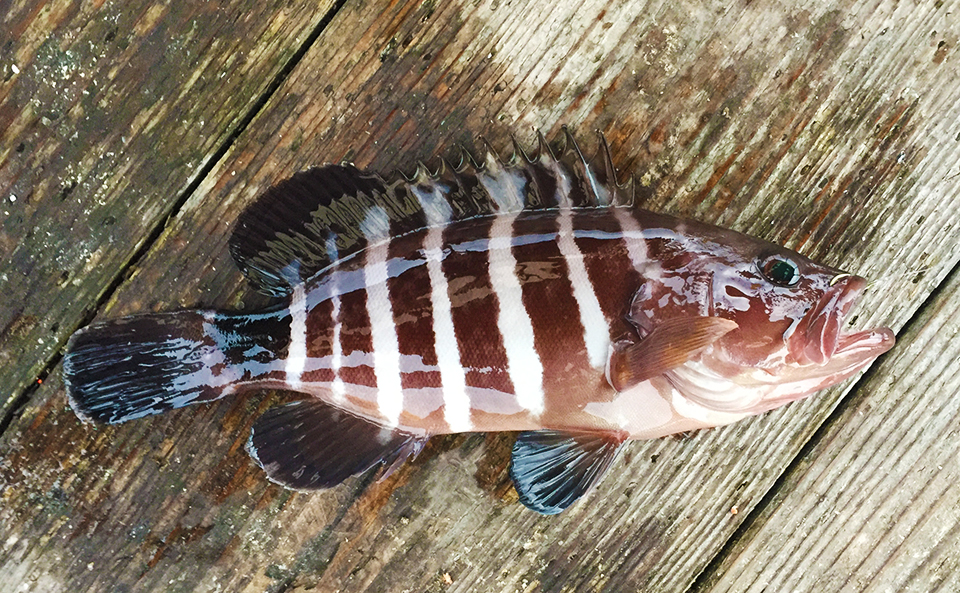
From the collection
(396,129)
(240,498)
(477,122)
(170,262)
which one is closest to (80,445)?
(240,498)

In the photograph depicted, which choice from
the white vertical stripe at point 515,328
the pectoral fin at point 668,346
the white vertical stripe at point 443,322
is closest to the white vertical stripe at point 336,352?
the white vertical stripe at point 443,322

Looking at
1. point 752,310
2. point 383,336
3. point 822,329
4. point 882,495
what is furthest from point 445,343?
point 882,495

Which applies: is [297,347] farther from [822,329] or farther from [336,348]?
[822,329]

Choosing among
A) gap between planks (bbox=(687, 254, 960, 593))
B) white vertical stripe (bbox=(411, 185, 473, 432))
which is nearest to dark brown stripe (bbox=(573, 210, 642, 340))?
white vertical stripe (bbox=(411, 185, 473, 432))

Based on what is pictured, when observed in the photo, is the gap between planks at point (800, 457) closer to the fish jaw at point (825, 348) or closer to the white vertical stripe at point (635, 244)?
the fish jaw at point (825, 348)

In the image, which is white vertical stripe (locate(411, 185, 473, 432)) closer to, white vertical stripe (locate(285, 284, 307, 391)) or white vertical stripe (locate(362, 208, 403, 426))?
white vertical stripe (locate(362, 208, 403, 426))

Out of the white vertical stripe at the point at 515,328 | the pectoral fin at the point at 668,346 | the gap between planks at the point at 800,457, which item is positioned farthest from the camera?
the gap between planks at the point at 800,457
